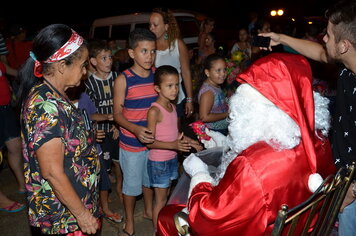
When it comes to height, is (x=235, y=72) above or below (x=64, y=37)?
below

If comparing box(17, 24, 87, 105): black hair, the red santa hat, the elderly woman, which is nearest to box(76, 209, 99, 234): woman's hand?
the elderly woman

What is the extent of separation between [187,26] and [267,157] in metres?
10.4

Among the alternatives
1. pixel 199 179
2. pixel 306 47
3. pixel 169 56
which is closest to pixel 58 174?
pixel 199 179

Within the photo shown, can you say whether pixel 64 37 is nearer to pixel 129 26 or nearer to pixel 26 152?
pixel 26 152

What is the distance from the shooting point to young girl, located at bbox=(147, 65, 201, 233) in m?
2.94

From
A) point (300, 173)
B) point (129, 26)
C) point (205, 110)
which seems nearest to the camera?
point (300, 173)

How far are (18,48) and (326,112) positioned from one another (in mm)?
4675

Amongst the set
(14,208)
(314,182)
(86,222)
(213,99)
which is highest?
(314,182)

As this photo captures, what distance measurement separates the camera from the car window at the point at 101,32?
39.8ft

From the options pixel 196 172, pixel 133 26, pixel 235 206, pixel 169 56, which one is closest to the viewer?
pixel 235 206

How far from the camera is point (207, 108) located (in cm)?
349

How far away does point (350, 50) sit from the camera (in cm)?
204

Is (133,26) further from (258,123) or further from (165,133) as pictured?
(258,123)

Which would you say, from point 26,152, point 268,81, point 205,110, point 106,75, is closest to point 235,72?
point 205,110
